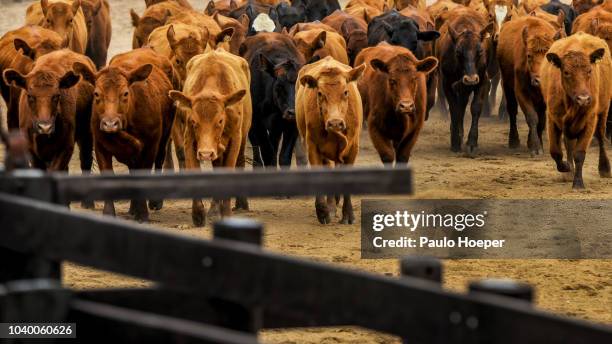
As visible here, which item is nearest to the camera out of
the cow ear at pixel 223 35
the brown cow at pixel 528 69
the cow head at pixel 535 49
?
the cow ear at pixel 223 35

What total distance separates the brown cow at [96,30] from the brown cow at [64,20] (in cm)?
167

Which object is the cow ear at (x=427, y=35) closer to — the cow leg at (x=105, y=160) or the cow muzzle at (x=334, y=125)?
the cow muzzle at (x=334, y=125)

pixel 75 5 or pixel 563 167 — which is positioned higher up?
pixel 75 5

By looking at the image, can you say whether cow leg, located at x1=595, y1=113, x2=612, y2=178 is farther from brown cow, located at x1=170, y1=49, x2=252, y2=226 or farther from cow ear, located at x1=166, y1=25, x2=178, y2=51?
cow ear, located at x1=166, y1=25, x2=178, y2=51

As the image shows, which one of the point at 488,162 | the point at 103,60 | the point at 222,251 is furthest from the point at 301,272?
the point at 103,60

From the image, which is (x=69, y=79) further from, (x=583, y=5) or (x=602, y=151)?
(x=583, y=5)

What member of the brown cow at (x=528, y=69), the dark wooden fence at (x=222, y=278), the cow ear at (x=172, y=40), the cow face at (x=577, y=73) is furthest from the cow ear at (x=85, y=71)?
the dark wooden fence at (x=222, y=278)

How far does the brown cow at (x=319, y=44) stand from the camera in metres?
15.6

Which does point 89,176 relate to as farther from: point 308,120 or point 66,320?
point 308,120

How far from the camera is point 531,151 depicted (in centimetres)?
1730

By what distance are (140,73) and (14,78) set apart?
1112 millimetres

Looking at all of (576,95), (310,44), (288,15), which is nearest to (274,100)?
(310,44)

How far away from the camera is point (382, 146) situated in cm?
1379

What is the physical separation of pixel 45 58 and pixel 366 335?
579 centimetres
